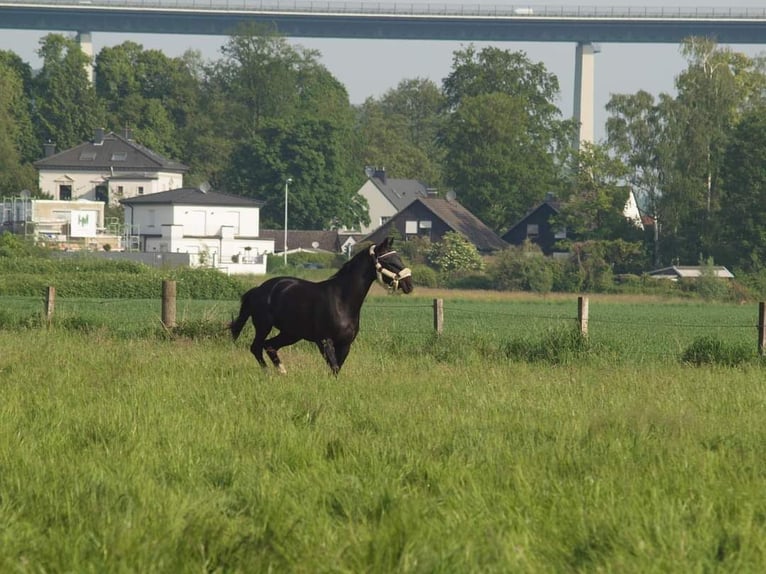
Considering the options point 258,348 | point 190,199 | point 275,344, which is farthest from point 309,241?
point 275,344

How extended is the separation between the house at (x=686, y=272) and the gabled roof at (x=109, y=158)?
47.7 meters

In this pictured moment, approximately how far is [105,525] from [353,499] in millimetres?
1435

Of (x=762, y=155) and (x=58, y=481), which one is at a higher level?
(x=762, y=155)

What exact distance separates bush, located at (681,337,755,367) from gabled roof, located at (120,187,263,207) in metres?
77.1

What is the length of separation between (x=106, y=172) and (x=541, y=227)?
36.6 meters

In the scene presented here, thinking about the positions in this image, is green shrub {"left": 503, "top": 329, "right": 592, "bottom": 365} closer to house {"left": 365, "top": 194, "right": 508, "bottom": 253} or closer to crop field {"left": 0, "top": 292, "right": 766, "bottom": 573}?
crop field {"left": 0, "top": 292, "right": 766, "bottom": 573}

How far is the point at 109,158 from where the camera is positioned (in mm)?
112688

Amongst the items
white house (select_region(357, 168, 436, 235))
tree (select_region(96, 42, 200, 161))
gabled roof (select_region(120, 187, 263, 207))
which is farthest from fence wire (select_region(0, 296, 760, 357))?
tree (select_region(96, 42, 200, 161))

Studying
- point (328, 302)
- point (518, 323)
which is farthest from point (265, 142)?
point (328, 302)

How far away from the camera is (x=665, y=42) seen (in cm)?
15262

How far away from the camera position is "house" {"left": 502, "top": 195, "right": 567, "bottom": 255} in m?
97.0

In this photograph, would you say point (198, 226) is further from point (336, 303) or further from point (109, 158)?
point (336, 303)

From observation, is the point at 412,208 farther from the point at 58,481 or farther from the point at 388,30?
the point at 58,481

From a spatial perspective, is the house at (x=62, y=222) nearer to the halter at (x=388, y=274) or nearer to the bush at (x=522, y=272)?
the bush at (x=522, y=272)
